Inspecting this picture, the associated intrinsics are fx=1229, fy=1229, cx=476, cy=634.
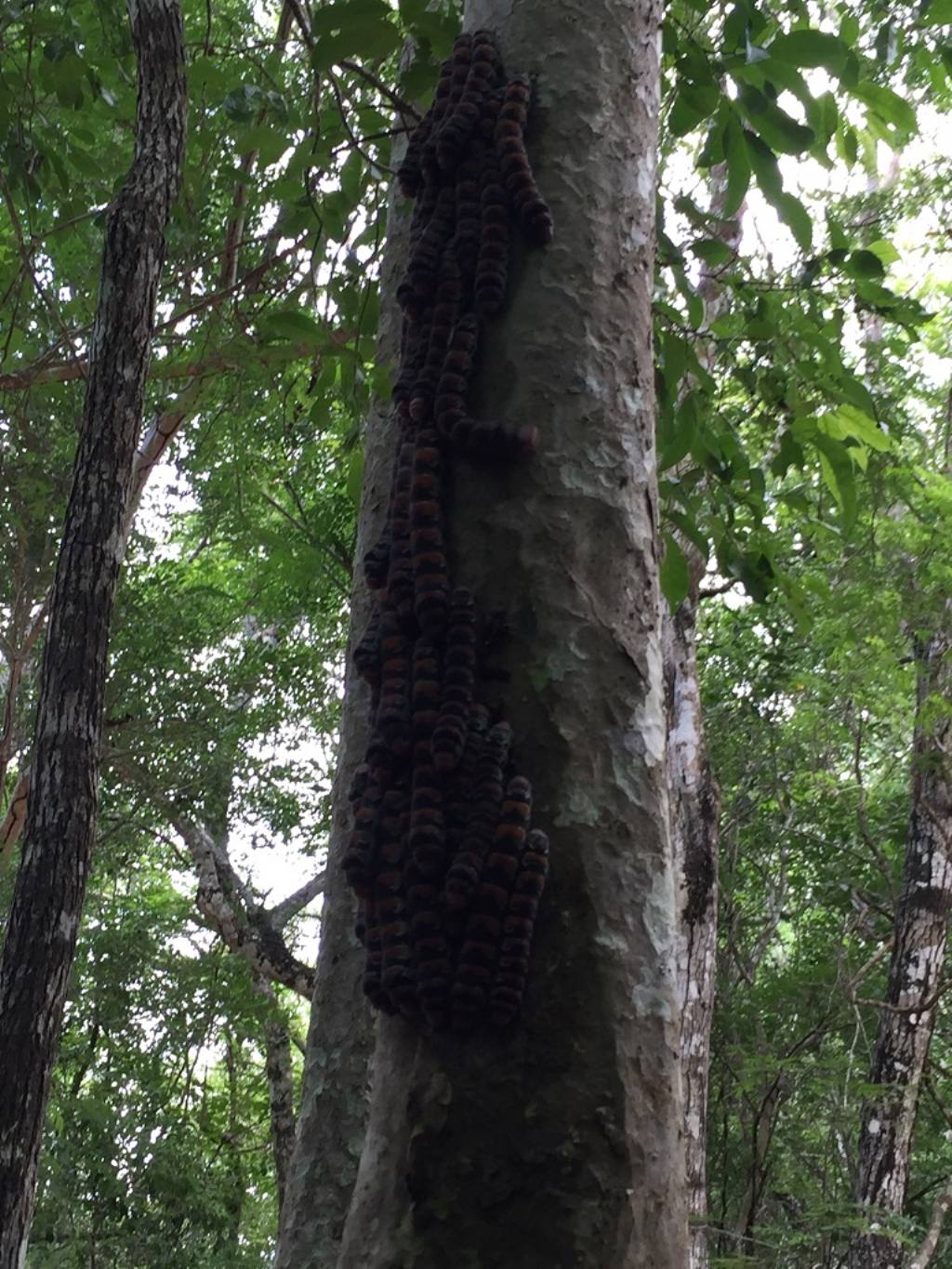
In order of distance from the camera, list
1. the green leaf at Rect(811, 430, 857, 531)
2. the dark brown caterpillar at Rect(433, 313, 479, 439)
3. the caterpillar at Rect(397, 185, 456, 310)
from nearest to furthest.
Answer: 1. the dark brown caterpillar at Rect(433, 313, 479, 439)
2. the caterpillar at Rect(397, 185, 456, 310)
3. the green leaf at Rect(811, 430, 857, 531)

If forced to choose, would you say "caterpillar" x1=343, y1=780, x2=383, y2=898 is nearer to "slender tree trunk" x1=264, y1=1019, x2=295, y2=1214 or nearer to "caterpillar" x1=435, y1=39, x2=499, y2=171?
"caterpillar" x1=435, y1=39, x2=499, y2=171

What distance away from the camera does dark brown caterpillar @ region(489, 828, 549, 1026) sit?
0.78 metres

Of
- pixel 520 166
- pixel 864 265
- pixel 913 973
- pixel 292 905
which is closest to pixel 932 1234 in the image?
pixel 913 973

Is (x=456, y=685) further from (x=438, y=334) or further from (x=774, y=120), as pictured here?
(x=774, y=120)

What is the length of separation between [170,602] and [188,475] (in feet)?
3.09

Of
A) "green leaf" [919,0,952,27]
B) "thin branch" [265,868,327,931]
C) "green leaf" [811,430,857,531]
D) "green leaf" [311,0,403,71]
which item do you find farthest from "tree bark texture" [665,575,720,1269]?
"thin branch" [265,868,327,931]

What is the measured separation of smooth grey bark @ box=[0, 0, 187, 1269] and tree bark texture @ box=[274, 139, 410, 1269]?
1.20 metres

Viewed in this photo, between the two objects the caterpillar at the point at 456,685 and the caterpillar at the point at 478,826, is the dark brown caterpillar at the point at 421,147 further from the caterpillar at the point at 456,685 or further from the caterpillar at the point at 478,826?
the caterpillar at the point at 478,826

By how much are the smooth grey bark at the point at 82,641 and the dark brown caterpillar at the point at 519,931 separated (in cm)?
208

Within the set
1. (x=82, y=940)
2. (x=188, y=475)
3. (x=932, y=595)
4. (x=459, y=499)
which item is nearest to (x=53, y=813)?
(x=459, y=499)

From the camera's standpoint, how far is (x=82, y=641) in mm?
2766

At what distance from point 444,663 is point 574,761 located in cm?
12

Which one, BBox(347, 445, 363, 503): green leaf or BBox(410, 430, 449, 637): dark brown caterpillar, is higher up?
BBox(347, 445, 363, 503): green leaf

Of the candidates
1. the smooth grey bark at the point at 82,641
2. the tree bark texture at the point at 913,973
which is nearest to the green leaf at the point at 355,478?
the smooth grey bark at the point at 82,641
